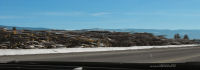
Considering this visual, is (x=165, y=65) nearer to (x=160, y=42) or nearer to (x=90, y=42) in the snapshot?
(x=90, y=42)

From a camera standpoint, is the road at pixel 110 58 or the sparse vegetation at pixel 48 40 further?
the sparse vegetation at pixel 48 40

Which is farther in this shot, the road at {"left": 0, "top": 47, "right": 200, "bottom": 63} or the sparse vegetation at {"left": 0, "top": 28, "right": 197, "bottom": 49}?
the sparse vegetation at {"left": 0, "top": 28, "right": 197, "bottom": 49}

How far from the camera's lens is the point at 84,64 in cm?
459

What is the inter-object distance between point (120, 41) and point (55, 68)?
56.9m

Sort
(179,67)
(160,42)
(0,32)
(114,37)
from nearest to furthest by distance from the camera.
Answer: (179,67)
(0,32)
(114,37)
(160,42)

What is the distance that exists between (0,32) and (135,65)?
4074 centimetres

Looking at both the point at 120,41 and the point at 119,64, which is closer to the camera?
the point at 119,64

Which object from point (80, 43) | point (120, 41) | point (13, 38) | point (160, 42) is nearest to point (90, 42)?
point (80, 43)

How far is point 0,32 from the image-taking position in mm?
42719

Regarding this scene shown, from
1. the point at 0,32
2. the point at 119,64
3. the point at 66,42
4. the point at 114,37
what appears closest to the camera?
the point at 119,64

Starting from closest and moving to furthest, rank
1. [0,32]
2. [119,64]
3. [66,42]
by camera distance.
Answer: [119,64]
[0,32]
[66,42]

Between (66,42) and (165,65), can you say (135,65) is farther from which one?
(66,42)

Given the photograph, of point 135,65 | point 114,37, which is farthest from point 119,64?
point 114,37

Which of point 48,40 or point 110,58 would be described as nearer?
point 110,58
